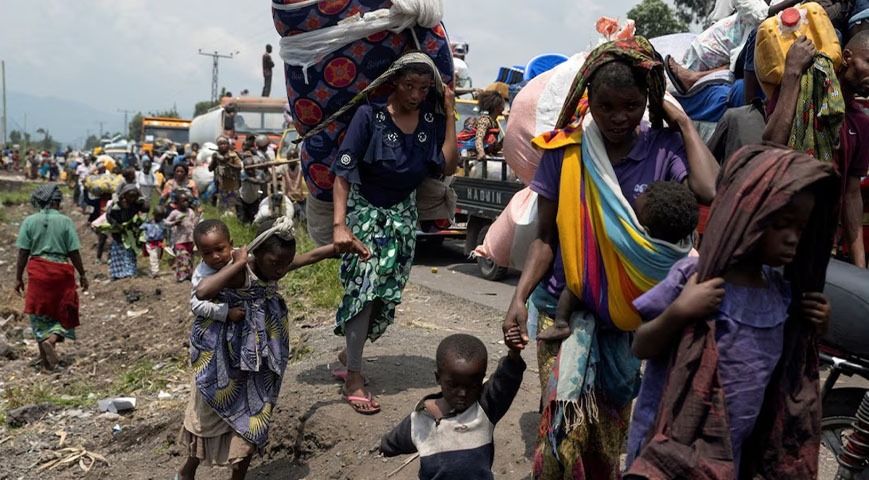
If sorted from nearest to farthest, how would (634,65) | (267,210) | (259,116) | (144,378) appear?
(634,65)
(144,378)
(267,210)
(259,116)

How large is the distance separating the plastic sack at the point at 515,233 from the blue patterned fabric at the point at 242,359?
3.79 ft

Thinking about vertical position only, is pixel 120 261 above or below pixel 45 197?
below

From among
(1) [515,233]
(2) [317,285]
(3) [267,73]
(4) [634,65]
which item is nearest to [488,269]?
(2) [317,285]

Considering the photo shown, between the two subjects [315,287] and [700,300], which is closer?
[700,300]

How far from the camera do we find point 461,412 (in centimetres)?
279

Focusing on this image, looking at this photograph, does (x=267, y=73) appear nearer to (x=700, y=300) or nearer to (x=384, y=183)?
(x=384, y=183)

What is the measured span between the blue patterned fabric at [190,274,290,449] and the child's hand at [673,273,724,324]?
2428 mm

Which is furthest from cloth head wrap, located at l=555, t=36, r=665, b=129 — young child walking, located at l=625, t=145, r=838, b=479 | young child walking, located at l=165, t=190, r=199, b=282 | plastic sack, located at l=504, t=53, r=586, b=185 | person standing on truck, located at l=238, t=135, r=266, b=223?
person standing on truck, located at l=238, t=135, r=266, b=223

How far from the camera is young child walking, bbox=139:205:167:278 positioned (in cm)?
1213

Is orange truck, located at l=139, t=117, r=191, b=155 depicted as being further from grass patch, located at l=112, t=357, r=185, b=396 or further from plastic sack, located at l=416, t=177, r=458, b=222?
plastic sack, located at l=416, t=177, r=458, b=222

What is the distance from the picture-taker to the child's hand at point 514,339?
2.72 m

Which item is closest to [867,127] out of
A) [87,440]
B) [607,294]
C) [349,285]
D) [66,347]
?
[607,294]

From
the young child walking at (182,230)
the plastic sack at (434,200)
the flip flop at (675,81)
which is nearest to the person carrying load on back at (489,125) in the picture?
the young child walking at (182,230)

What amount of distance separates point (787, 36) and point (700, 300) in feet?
6.55
